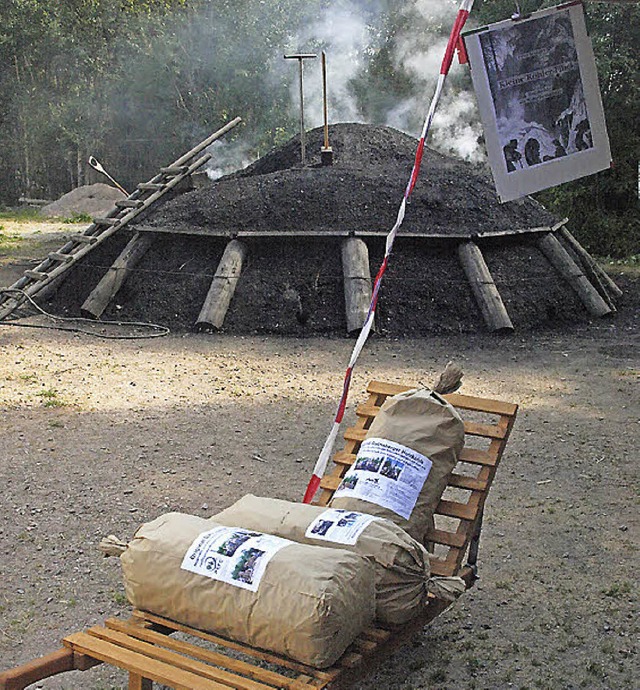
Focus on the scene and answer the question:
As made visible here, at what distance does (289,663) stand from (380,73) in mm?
21539

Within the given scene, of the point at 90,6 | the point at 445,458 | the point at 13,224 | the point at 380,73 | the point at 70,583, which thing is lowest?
the point at 70,583

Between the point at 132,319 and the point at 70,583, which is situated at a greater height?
the point at 132,319

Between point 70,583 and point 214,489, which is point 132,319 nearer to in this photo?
point 214,489

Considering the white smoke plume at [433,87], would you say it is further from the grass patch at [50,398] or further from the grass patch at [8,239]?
the grass patch at [50,398]

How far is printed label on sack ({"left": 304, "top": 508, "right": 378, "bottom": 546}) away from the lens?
9.09 ft

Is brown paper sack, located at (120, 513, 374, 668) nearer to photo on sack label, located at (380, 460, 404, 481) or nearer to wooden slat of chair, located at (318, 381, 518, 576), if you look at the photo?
photo on sack label, located at (380, 460, 404, 481)

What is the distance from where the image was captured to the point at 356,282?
9.07 meters


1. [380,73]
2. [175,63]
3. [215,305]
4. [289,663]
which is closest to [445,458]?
[289,663]

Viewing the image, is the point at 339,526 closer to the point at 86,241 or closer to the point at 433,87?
the point at 86,241

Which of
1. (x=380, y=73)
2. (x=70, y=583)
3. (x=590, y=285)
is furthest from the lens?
(x=380, y=73)

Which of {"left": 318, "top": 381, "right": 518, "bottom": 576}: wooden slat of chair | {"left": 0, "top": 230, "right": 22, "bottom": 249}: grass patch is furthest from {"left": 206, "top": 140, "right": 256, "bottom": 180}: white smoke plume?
{"left": 318, "top": 381, "right": 518, "bottom": 576}: wooden slat of chair

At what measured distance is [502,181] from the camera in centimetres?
361

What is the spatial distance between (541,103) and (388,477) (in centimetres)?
159

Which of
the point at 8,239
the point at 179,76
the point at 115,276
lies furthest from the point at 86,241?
the point at 179,76
